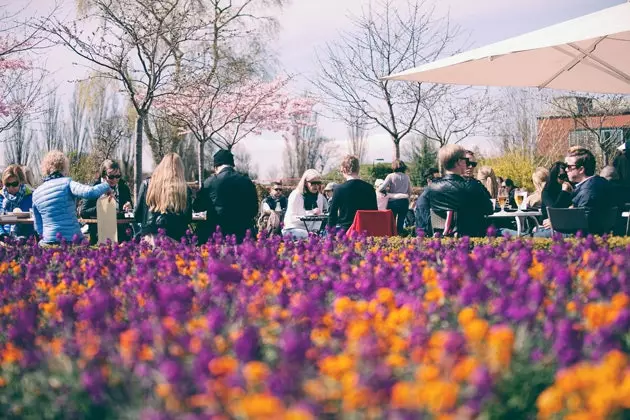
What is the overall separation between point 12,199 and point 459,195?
5849mm

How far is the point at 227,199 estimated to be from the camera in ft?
24.9

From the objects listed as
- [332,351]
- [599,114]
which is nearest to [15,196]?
[332,351]

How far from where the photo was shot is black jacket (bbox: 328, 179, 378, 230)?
26.0ft

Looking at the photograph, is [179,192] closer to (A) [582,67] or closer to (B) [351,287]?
(B) [351,287]

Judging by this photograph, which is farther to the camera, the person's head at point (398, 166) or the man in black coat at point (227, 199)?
the person's head at point (398, 166)

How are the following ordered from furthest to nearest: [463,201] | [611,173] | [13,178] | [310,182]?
[310,182], [13,178], [611,173], [463,201]

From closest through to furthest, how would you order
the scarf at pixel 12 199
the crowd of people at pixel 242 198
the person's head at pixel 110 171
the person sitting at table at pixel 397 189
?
the crowd of people at pixel 242 198, the person's head at pixel 110 171, the scarf at pixel 12 199, the person sitting at table at pixel 397 189

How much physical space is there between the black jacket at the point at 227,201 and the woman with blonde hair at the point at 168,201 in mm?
242

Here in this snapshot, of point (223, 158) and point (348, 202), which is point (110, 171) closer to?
point (223, 158)

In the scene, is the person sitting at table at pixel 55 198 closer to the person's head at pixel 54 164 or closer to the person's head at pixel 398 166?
the person's head at pixel 54 164

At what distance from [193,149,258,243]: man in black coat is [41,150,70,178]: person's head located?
137 centimetres

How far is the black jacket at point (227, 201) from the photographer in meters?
7.59

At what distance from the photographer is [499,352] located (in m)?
2.10

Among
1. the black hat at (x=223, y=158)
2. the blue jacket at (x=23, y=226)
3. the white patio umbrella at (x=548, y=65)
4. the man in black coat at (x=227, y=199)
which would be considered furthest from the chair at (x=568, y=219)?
the blue jacket at (x=23, y=226)
